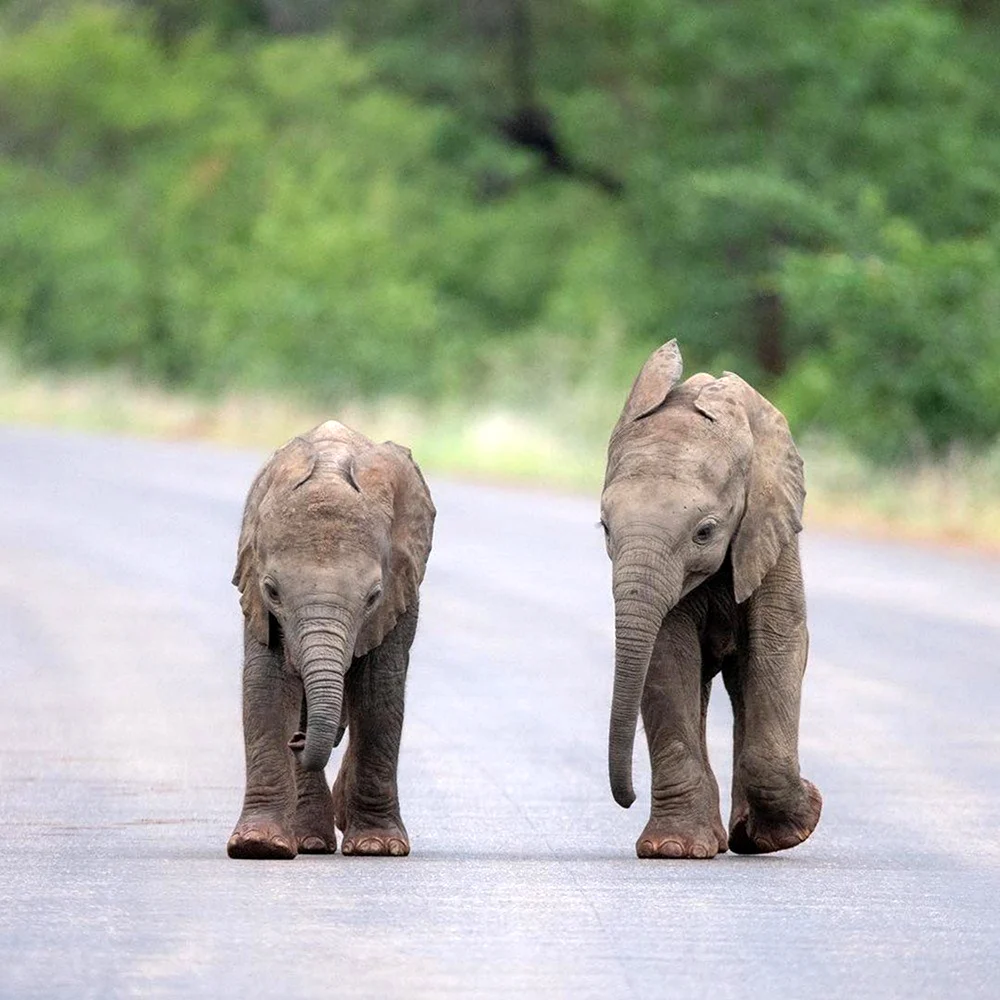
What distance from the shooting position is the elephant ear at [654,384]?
10414 millimetres

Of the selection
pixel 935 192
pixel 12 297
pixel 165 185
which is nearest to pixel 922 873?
pixel 935 192

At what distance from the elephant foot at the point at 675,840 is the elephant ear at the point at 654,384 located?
4.63 feet

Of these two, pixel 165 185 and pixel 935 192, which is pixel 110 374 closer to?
pixel 165 185

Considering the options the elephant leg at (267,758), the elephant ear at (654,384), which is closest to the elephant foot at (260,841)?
the elephant leg at (267,758)

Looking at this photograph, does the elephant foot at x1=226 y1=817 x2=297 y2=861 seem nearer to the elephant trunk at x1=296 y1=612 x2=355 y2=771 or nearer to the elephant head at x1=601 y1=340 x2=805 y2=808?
the elephant trunk at x1=296 y1=612 x2=355 y2=771

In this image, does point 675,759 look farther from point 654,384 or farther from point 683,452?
point 654,384

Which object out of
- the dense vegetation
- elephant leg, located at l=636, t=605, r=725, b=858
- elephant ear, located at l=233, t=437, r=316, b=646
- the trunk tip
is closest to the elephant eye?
elephant leg, located at l=636, t=605, r=725, b=858

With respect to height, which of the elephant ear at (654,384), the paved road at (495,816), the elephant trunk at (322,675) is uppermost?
the elephant ear at (654,384)

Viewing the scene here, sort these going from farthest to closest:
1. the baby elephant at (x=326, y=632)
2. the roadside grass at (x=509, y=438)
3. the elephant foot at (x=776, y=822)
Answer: the roadside grass at (x=509, y=438), the elephant foot at (x=776, y=822), the baby elephant at (x=326, y=632)

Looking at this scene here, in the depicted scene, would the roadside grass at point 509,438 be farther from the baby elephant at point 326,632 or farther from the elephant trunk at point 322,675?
the elephant trunk at point 322,675

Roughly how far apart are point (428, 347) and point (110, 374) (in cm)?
544

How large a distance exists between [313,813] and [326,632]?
0.99 m

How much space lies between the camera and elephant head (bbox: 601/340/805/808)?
32.5 feet

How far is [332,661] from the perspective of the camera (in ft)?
32.4
